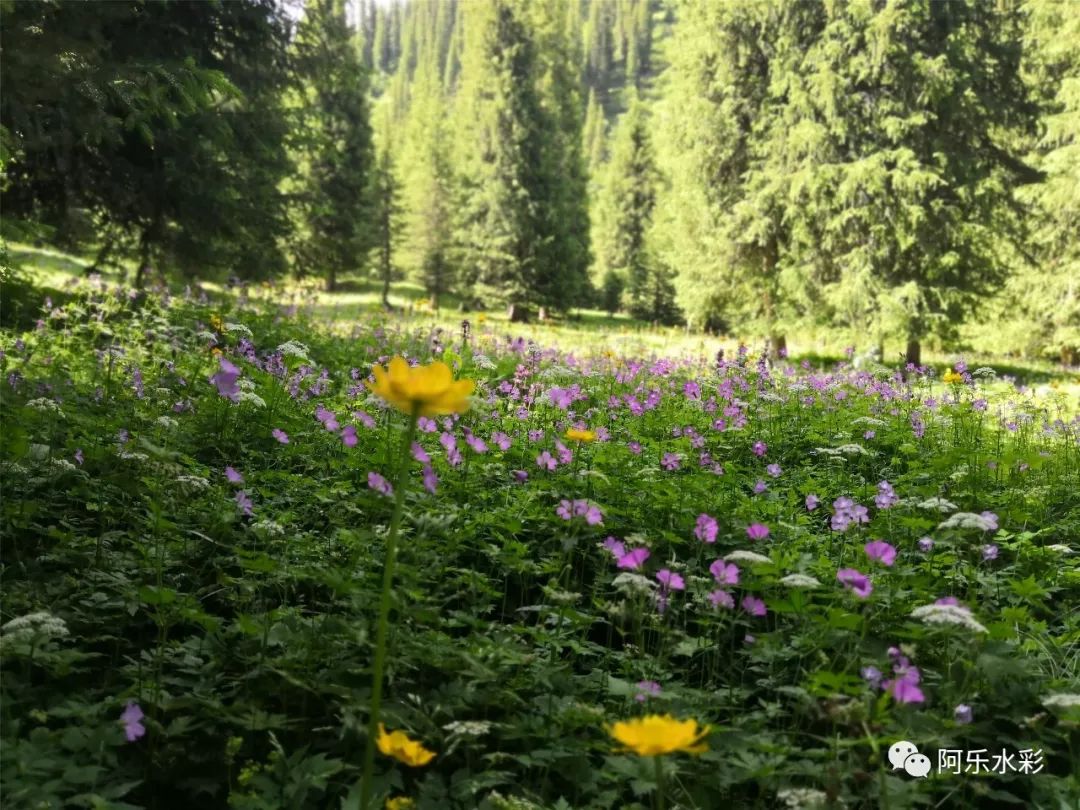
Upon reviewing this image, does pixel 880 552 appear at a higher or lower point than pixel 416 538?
higher

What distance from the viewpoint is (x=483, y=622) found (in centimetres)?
218

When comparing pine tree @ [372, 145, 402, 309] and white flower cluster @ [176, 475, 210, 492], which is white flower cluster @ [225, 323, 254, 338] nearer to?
white flower cluster @ [176, 475, 210, 492]

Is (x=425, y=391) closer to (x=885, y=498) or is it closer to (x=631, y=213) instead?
(x=885, y=498)

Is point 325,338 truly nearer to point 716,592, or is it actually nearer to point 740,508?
point 740,508

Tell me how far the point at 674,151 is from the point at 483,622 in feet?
58.5

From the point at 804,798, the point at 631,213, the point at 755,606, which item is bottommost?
the point at 804,798

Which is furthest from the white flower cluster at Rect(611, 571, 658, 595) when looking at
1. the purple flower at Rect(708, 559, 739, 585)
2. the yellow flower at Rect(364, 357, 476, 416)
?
the yellow flower at Rect(364, 357, 476, 416)

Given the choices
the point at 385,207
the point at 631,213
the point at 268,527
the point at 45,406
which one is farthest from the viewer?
the point at 631,213

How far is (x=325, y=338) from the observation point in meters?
7.81

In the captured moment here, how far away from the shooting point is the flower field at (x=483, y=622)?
1.74m

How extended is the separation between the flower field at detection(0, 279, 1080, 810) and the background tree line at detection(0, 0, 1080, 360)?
6.83ft

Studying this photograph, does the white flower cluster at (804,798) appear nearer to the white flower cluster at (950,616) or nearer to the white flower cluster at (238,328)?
the white flower cluster at (950,616)

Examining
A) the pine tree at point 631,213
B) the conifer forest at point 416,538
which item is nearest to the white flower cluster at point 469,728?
the conifer forest at point 416,538

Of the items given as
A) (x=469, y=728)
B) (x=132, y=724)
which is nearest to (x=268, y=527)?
(x=132, y=724)
